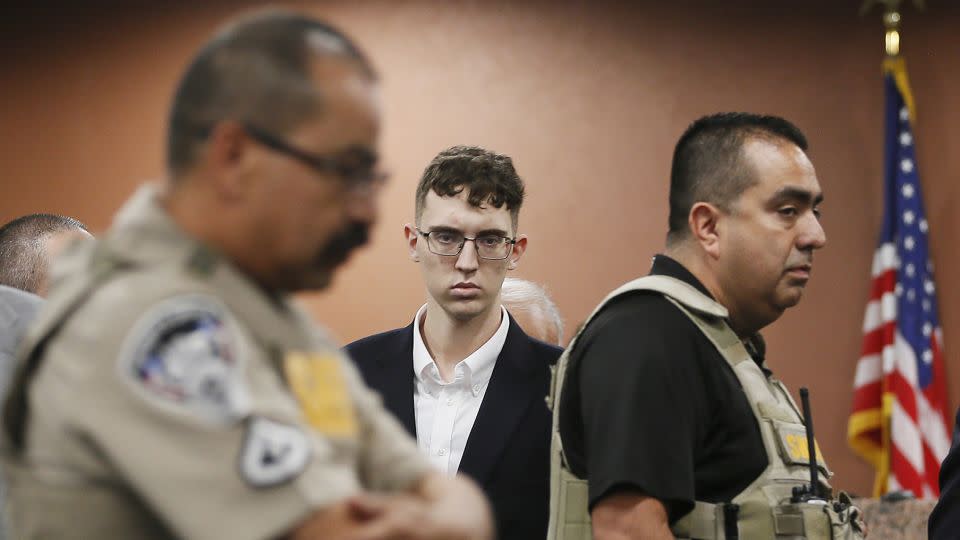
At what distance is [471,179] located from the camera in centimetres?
300

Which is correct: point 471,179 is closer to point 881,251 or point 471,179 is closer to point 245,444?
point 245,444

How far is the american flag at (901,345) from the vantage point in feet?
16.7

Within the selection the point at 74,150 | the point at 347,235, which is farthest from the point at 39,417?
the point at 74,150

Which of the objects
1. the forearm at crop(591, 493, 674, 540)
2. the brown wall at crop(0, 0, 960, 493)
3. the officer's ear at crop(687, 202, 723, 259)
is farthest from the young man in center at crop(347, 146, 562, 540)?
the brown wall at crop(0, 0, 960, 493)

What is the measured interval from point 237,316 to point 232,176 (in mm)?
130

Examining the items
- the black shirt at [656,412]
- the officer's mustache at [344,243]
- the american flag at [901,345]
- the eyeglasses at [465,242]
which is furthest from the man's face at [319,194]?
the american flag at [901,345]

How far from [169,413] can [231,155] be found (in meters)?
0.26

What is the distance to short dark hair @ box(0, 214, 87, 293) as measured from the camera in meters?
2.85

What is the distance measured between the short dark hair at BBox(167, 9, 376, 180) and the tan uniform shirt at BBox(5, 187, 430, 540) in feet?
0.31

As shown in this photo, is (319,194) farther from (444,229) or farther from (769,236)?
(444,229)

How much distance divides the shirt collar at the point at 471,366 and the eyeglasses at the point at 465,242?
0.22 m

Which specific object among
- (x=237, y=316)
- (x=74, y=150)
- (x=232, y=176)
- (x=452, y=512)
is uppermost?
(x=74, y=150)

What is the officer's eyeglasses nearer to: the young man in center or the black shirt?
the black shirt

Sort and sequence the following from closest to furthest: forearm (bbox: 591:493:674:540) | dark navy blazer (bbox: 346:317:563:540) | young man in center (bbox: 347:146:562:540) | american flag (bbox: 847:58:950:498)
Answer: forearm (bbox: 591:493:674:540) < dark navy blazer (bbox: 346:317:563:540) < young man in center (bbox: 347:146:562:540) < american flag (bbox: 847:58:950:498)
